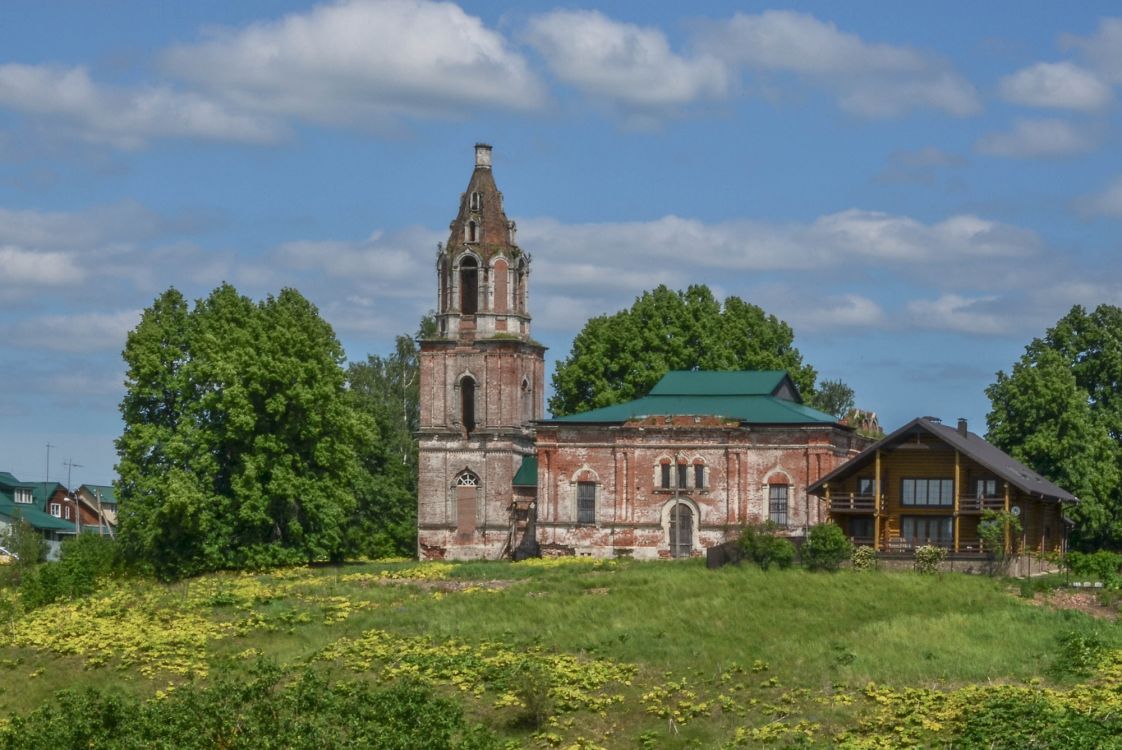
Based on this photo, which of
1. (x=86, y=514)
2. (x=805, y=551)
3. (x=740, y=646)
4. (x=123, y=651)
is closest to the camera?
(x=740, y=646)

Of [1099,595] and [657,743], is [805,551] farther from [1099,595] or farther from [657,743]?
[657,743]

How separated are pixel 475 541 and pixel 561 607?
69.8 feet

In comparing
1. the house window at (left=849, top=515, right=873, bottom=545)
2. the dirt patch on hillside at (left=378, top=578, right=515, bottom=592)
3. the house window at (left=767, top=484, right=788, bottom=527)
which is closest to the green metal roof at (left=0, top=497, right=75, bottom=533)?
the dirt patch on hillside at (left=378, top=578, right=515, bottom=592)

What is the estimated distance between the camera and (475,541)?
75.4 m

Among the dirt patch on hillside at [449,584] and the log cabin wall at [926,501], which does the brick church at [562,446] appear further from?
the dirt patch on hillside at [449,584]

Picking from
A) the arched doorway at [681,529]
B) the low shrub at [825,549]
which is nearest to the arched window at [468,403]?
→ the arched doorway at [681,529]

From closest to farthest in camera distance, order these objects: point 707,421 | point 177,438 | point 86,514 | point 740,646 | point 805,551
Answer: point 740,646 → point 805,551 → point 177,438 → point 707,421 → point 86,514

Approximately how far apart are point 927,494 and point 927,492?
0.07m

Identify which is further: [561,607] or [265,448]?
[265,448]

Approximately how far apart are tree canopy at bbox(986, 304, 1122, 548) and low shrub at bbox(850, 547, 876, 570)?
15.9 meters

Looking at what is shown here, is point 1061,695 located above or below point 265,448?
below

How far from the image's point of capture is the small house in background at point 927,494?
61500mm

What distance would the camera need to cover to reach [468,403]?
77062mm

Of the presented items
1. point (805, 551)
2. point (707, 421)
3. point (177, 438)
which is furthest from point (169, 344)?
point (805, 551)
